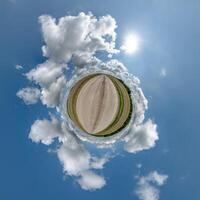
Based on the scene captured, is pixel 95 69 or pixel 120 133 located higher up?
pixel 95 69

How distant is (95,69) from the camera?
6569 centimetres

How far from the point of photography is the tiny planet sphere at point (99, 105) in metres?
68.7

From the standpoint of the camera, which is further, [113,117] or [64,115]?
[113,117]

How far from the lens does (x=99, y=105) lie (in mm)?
71438

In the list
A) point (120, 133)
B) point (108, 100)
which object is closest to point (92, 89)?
point (108, 100)

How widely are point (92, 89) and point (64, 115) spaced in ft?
22.1

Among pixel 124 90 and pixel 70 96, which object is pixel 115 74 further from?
pixel 70 96

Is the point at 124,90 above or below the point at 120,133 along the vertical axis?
above

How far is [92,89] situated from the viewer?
70.2 meters

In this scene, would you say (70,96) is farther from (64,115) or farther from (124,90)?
(124,90)

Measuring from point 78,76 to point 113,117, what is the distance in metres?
10.6

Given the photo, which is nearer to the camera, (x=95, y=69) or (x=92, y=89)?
(x=95, y=69)

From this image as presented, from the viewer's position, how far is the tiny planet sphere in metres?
68.7

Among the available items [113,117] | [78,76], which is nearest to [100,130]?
[113,117]
